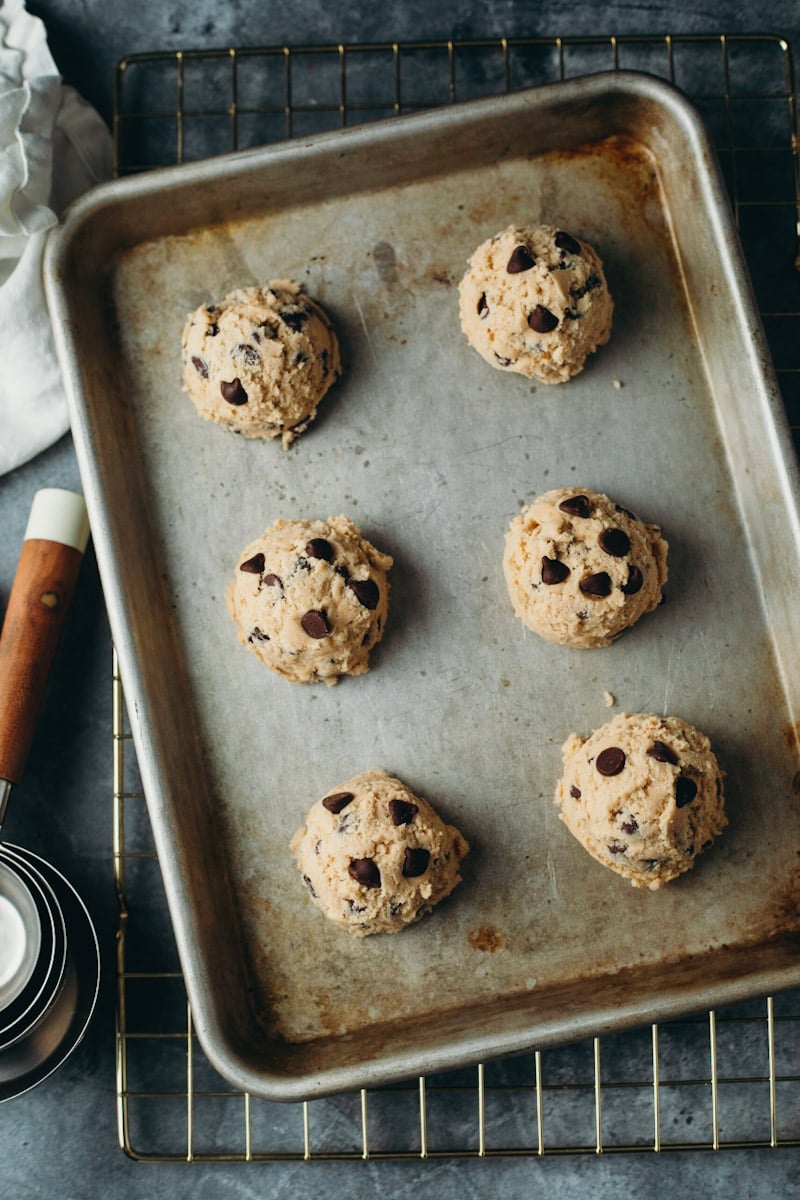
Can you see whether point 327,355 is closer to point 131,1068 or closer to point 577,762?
point 577,762

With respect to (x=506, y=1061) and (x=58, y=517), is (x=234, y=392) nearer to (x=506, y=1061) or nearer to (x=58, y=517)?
(x=58, y=517)

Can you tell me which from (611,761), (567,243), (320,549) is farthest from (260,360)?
(611,761)

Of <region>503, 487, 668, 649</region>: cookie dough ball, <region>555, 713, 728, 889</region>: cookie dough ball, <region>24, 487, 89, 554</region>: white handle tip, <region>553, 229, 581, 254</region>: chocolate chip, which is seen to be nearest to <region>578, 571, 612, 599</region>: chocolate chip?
<region>503, 487, 668, 649</region>: cookie dough ball

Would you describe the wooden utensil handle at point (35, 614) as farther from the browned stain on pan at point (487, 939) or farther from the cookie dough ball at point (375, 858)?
the browned stain on pan at point (487, 939)

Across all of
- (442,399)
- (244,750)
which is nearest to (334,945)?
(244,750)

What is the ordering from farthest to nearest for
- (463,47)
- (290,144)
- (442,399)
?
(463,47), (442,399), (290,144)

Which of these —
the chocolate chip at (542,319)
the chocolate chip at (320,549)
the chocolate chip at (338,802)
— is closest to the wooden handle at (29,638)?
the chocolate chip at (320,549)
